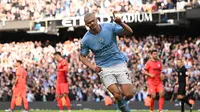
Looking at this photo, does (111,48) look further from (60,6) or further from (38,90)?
(60,6)

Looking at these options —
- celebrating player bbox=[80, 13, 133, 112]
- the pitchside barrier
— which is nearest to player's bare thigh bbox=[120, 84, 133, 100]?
celebrating player bbox=[80, 13, 133, 112]

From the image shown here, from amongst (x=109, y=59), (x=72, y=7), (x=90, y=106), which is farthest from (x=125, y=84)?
(x=72, y=7)

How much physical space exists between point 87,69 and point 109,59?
1645cm

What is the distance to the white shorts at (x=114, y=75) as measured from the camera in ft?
38.5

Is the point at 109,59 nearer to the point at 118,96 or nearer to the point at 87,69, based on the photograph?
the point at 118,96

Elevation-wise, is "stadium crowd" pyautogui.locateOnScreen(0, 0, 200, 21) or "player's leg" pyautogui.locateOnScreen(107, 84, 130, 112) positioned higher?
"stadium crowd" pyautogui.locateOnScreen(0, 0, 200, 21)

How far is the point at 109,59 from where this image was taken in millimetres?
11789

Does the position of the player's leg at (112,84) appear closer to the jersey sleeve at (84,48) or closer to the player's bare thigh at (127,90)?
the player's bare thigh at (127,90)

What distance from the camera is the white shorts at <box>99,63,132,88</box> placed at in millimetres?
11727

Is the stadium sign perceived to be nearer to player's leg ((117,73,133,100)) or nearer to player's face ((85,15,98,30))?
player's leg ((117,73,133,100))

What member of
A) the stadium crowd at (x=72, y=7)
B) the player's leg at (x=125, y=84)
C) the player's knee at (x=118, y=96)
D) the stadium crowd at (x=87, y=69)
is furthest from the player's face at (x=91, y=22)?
the stadium crowd at (x=72, y=7)

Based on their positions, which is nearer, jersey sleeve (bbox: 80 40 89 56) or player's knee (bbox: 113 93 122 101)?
player's knee (bbox: 113 93 122 101)

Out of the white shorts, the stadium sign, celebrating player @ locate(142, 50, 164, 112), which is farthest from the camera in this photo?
the stadium sign

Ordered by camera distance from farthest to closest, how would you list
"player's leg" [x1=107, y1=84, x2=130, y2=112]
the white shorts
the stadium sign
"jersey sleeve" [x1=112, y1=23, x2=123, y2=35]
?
the stadium sign
the white shorts
"player's leg" [x1=107, y1=84, x2=130, y2=112]
"jersey sleeve" [x1=112, y1=23, x2=123, y2=35]
